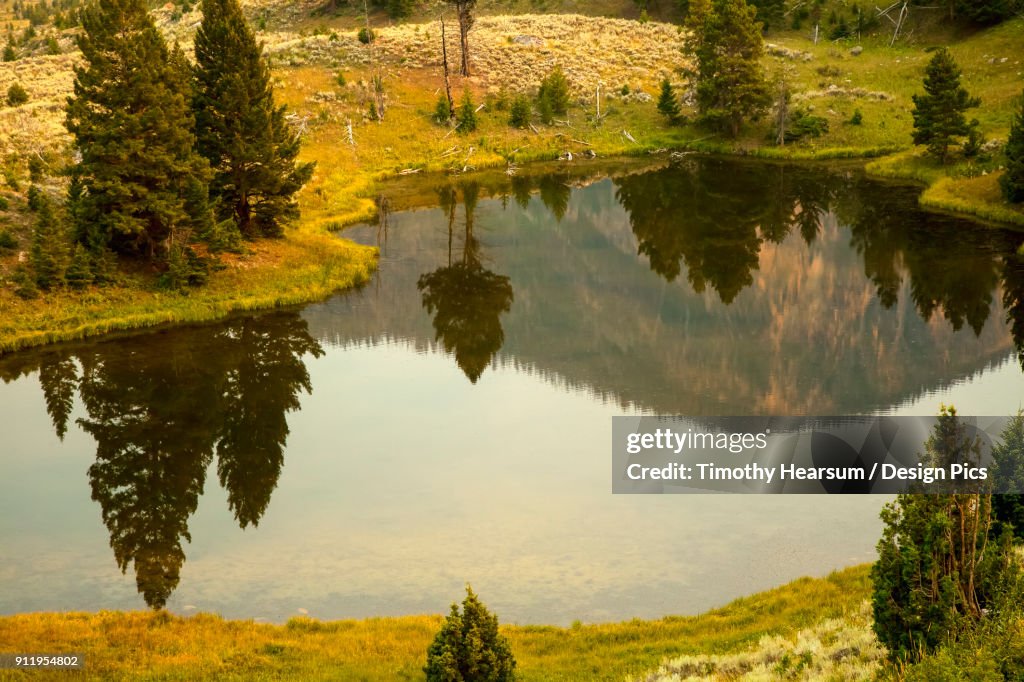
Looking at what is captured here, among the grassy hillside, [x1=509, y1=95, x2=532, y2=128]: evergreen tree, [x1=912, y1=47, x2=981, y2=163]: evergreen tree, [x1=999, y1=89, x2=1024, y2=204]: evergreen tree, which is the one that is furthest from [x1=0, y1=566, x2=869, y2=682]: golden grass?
[x1=509, y1=95, x2=532, y2=128]: evergreen tree

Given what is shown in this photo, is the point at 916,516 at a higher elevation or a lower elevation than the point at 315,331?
higher

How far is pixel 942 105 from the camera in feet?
210

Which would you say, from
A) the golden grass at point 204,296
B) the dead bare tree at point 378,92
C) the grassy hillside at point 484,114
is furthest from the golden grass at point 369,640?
the dead bare tree at point 378,92

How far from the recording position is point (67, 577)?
25797 millimetres

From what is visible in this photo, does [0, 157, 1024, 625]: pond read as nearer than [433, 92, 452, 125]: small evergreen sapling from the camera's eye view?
Yes

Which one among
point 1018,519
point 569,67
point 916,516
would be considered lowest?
point 1018,519

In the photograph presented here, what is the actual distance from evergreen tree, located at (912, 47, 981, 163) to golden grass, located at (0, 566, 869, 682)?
48.9m

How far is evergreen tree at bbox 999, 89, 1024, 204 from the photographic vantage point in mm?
53375

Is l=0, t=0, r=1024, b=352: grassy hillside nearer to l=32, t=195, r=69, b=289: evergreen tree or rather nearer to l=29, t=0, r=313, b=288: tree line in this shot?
l=32, t=195, r=69, b=289: evergreen tree

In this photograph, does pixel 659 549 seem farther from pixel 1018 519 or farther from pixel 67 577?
pixel 67 577

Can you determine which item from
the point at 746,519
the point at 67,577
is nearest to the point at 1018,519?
the point at 746,519

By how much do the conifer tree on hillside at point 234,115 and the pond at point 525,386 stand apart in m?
8.37

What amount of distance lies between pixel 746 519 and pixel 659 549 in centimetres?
295

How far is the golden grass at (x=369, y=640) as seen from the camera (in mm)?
20484
